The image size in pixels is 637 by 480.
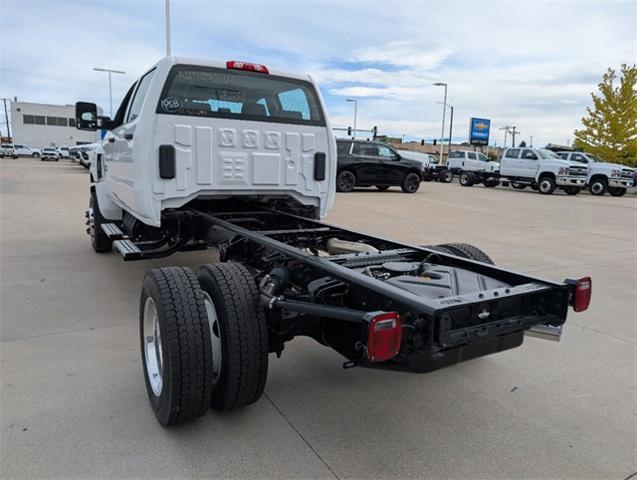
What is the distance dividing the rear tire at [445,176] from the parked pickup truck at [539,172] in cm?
398

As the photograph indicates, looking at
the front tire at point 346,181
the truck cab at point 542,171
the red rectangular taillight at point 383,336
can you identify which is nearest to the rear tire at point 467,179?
the truck cab at point 542,171

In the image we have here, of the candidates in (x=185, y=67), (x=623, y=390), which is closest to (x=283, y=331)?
(x=623, y=390)

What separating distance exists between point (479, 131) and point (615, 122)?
24145 millimetres

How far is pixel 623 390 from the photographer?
11.0 feet

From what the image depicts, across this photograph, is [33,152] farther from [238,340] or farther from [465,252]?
[238,340]

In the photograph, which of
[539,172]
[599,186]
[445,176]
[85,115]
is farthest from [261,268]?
[445,176]

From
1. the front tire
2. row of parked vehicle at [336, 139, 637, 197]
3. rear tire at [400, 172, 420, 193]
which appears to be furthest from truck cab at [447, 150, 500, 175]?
the front tire

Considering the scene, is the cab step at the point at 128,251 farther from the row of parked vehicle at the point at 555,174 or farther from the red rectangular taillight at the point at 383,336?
the row of parked vehicle at the point at 555,174

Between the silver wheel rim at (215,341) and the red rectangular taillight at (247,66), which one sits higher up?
the red rectangular taillight at (247,66)

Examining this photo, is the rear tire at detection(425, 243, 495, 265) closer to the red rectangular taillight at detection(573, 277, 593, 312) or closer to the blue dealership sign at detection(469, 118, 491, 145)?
the red rectangular taillight at detection(573, 277, 593, 312)

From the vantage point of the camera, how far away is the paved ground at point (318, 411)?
2.47 metres

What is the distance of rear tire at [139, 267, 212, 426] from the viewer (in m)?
2.54

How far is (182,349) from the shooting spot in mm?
2531

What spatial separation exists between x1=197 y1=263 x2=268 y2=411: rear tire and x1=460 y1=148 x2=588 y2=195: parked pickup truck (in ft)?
74.6
